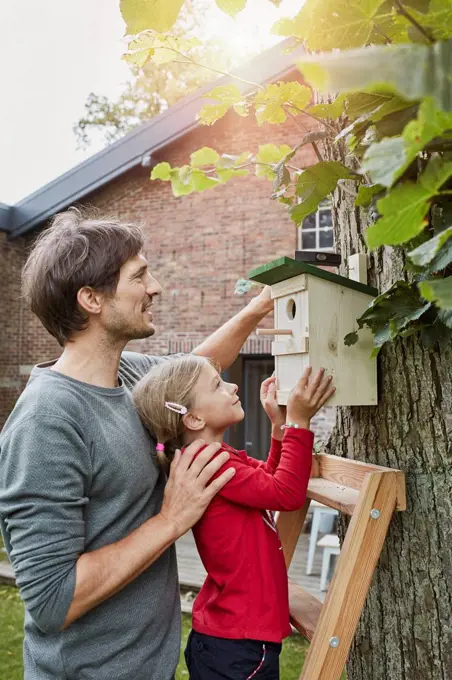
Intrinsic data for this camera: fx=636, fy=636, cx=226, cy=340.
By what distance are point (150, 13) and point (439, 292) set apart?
1.82ft

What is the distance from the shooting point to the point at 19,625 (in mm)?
4793

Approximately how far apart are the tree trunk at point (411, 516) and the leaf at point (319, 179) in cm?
26

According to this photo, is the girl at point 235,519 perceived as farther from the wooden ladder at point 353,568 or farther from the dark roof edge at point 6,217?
the dark roof edge at point 6,217

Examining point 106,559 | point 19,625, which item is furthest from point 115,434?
point 19,625

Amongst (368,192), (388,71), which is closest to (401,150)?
(388,71)

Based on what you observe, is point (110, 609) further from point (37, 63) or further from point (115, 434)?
point (37, 63)

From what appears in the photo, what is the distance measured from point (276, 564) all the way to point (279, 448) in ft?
1.04

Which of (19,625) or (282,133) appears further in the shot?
(282,133)

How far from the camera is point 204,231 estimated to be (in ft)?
28.0

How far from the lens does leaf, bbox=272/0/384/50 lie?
2.79 feet

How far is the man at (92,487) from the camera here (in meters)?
1.37

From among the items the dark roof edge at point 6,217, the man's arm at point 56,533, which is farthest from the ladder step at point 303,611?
the dark roof edge at point 6,217

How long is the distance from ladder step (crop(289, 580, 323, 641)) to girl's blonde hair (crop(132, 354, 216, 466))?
0.51 m

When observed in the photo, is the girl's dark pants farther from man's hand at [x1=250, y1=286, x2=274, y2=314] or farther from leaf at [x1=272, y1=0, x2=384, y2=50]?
leaf at [x1=272, y1=0, x2=384, y2=50]
